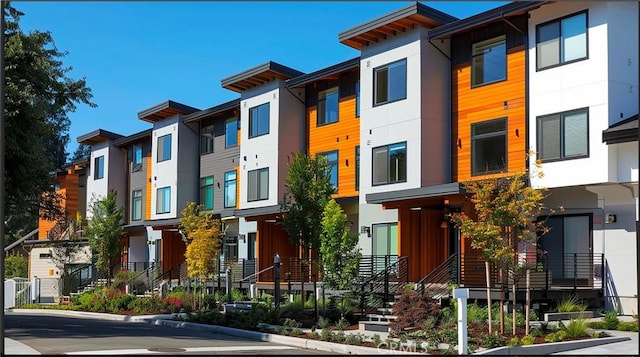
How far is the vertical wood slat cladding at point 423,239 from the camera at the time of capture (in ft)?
83.4

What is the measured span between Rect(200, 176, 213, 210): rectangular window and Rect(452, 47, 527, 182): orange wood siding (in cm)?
1735

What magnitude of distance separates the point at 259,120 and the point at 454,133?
37.0 feet

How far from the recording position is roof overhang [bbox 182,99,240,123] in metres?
36.6

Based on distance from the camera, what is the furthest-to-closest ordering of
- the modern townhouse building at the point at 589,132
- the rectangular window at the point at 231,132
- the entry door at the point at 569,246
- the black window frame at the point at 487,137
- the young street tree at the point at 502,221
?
the rectangular window at the point at 231,132, the black window frame at the point at 487,137, the entry door at the point at 569,246, the modern townhouse building at the point at 589,132, the young street tree at the point at 502,221

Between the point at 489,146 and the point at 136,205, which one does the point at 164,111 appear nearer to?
the point at 136,205

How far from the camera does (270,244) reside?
33.6m

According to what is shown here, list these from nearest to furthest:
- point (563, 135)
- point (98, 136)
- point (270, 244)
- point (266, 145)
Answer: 1. point (563, 135)
2. point (266, 145)
3. point (270, 244)
4. point (98, 136)

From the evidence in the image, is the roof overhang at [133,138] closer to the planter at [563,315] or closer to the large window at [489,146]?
the large window at [489,146]

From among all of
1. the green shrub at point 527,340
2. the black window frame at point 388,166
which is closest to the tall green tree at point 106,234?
the black window frame at point 388,166

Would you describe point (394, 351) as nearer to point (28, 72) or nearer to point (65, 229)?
point (28, 72)

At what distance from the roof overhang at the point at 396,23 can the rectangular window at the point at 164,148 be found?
16.8 metres

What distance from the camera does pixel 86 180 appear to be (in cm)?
5388

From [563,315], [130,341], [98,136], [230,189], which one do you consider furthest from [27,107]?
[98,136]

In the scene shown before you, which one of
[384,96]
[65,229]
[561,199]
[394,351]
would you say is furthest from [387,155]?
[65,229]
